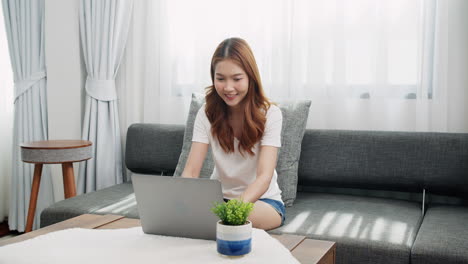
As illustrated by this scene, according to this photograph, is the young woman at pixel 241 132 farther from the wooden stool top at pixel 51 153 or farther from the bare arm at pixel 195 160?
the wooden stool top at pixel 51 153

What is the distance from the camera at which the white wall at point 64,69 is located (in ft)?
10.5

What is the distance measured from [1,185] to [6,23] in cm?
110

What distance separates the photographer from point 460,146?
229 cm

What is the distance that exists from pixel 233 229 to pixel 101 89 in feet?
7.01

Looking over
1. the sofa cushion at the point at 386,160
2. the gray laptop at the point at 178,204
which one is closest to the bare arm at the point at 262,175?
the gray laptop at the point at 178,204

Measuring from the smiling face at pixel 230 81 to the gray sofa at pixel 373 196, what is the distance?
55cm

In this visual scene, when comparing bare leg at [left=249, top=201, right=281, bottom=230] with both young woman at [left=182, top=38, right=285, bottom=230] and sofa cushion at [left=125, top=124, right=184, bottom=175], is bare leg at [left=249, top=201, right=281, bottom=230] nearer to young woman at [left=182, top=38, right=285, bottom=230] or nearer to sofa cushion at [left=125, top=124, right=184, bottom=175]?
young woman at [left=182, top=38, right=285, bottom=230]

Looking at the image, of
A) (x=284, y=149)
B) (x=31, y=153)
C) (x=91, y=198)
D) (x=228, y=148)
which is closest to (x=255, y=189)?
(x=228, y=148)

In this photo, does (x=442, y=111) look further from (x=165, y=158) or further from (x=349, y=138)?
(x=165, y=158)

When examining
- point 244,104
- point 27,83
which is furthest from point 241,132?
point 27,83

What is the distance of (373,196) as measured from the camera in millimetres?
2598

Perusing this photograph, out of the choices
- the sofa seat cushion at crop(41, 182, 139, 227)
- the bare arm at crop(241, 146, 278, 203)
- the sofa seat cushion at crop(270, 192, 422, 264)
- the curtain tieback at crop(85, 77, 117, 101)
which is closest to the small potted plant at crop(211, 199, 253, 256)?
the bare arm at crop(241, 146, 278, 203)

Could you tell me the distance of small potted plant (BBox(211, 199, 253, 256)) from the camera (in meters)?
1.25

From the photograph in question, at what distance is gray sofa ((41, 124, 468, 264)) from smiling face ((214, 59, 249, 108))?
55 cm
